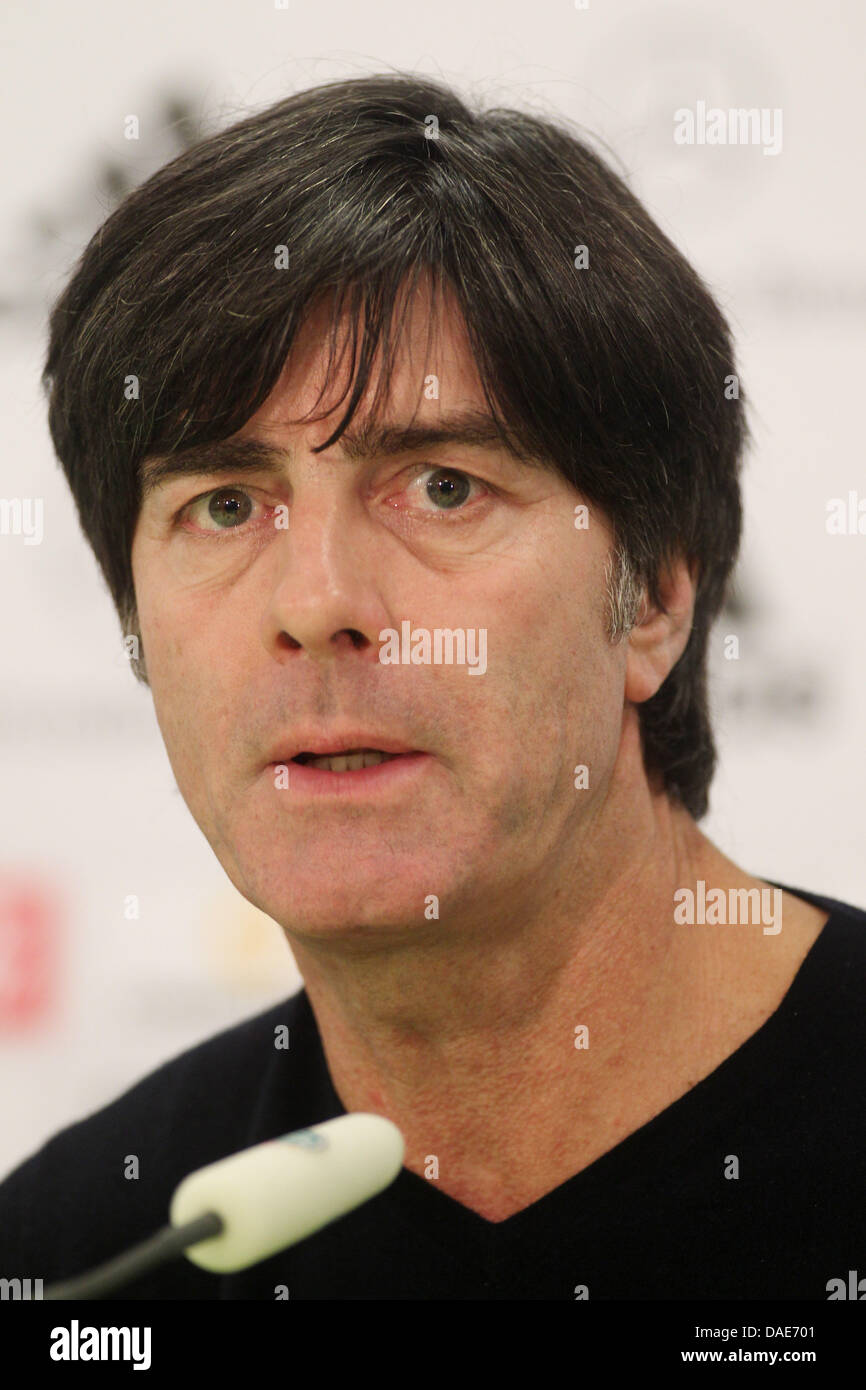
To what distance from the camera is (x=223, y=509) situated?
1.45 m

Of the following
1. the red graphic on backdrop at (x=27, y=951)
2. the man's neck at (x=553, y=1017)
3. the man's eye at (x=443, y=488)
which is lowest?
the man's neck at (x=553, y=1017)

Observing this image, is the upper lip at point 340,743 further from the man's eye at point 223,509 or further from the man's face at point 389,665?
the man's eye at point 223,509

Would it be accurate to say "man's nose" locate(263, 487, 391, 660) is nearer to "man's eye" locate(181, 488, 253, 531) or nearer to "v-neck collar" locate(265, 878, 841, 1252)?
"man's eye" locate(181, 488, 253, 531)

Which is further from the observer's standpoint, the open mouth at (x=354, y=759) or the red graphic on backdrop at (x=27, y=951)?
the red graphic on backdrop at (x=27, y=951)

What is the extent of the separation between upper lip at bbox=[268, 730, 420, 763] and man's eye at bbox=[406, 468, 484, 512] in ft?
0.76

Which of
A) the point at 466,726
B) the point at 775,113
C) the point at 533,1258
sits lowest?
the point at 533,1258

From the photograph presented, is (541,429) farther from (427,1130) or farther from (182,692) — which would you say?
(427,1130)

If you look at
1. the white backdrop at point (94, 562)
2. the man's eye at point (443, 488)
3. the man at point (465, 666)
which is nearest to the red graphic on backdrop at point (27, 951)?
the white backdrop at point (94, 562)

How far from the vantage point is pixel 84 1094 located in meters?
2.24

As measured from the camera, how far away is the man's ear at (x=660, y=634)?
5.10 ft

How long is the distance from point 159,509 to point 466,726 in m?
0.41

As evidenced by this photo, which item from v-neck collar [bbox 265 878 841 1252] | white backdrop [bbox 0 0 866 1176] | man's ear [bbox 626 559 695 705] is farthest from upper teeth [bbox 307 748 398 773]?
white backdrop [bbox 0 0 866 1176]

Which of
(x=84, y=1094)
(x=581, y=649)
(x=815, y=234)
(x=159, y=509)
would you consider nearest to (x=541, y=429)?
(x=581, y=649)

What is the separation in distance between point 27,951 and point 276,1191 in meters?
1.44
